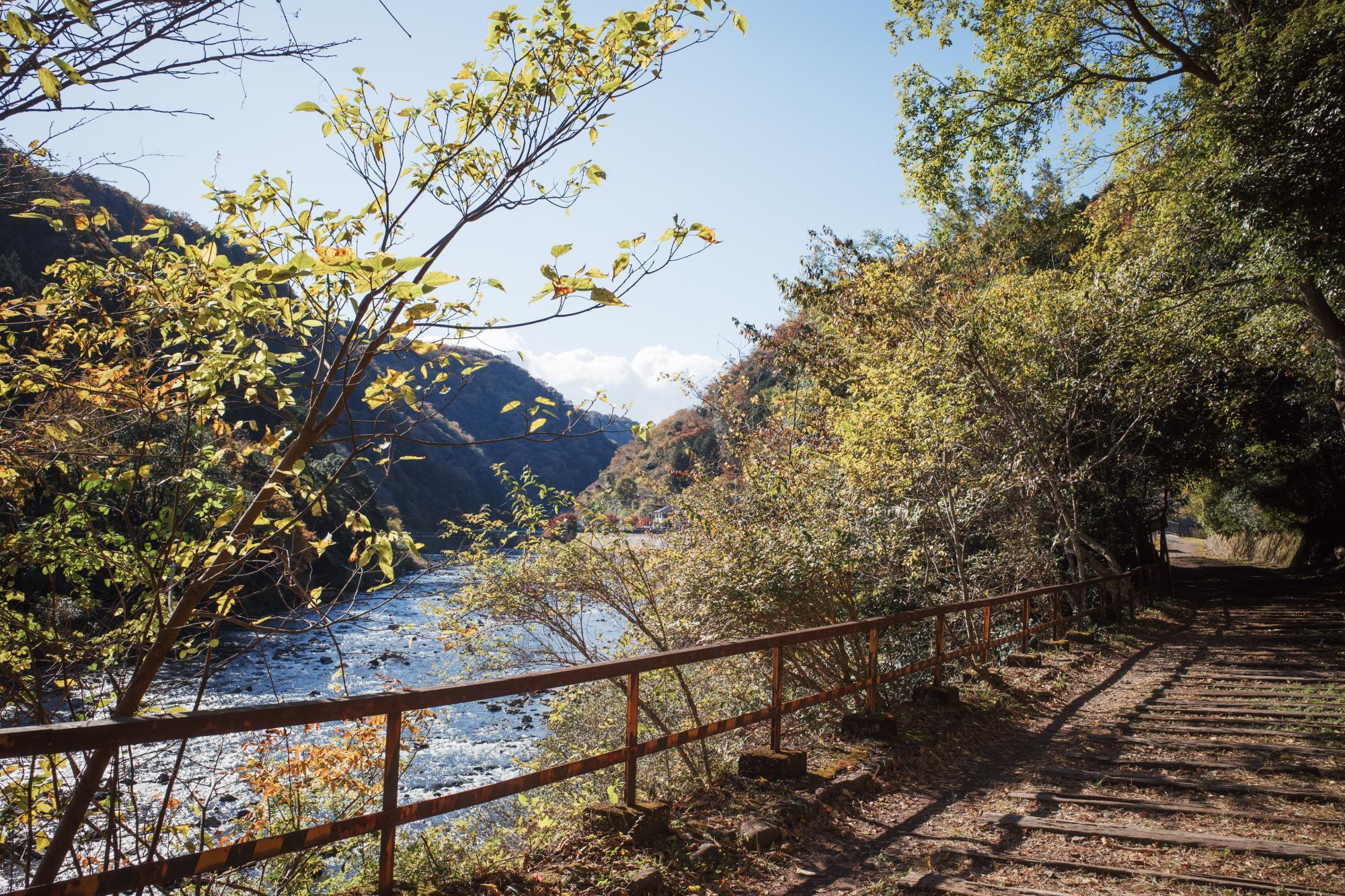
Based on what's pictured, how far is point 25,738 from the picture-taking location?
2.42m

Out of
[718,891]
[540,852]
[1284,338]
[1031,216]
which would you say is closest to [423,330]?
[540,852]

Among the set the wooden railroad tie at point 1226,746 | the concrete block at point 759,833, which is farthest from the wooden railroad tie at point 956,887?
the wooden railroad tie at point 1226,746

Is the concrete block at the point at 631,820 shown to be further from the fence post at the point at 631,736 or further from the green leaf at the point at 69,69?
the green leaf at the point at 69,69

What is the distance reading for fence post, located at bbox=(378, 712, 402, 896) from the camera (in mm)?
3326

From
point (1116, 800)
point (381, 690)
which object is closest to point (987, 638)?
point (1116, 800)

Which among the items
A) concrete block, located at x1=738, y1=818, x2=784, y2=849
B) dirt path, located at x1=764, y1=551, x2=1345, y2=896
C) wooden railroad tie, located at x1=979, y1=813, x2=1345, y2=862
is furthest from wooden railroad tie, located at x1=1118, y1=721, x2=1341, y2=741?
concrete block, located at x1=738, y1=818, x2=784, y2=849

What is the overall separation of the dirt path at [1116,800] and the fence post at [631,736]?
0.93 metres

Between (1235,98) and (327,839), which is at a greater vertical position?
(1235,98)

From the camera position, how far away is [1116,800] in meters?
5.41

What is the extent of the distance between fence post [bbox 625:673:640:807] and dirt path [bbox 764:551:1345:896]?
93 centimetres

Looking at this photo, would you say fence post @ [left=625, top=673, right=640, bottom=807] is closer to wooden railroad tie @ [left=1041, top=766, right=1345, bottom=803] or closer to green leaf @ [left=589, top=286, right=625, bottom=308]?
green leaf @ [left=589, top=286, right=625, bottom=308]

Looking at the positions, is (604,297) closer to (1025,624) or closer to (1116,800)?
(1116,800)

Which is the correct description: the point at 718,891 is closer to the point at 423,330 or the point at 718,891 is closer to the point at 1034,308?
the point at 423,330

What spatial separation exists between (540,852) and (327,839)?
143 cm
